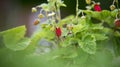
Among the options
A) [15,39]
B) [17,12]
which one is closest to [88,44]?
[15,39]

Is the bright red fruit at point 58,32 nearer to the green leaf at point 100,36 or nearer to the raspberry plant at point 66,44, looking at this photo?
the raspberry plant at point 66,44

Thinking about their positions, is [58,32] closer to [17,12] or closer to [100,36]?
[100,36]

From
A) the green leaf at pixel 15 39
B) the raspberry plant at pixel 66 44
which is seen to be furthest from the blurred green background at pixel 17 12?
the green leaf at pixel 15 39

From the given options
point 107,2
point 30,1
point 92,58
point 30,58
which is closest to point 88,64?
point 92,58

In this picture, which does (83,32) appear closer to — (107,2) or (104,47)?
(104,47)

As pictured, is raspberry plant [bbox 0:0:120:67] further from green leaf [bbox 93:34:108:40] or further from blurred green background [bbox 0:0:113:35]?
blurred green background [bbox 0:0:113:35]

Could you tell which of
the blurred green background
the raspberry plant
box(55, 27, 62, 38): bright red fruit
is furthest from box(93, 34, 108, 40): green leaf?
the blurred green background

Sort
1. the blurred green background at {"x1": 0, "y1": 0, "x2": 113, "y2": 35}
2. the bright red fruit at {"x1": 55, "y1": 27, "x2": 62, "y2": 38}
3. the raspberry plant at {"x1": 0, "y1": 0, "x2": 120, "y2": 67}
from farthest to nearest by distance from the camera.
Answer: the blurred green background at {"x1": 0, "y1": 0, "x2": 113, "y2": 35} → the bright red fruit at {"x1": 55, "y1": 27, "x2": 62, "y2": 38} → the raspberry plant at {"x1": 0, "y1": 0, "x2": 120, "y2": 67}
